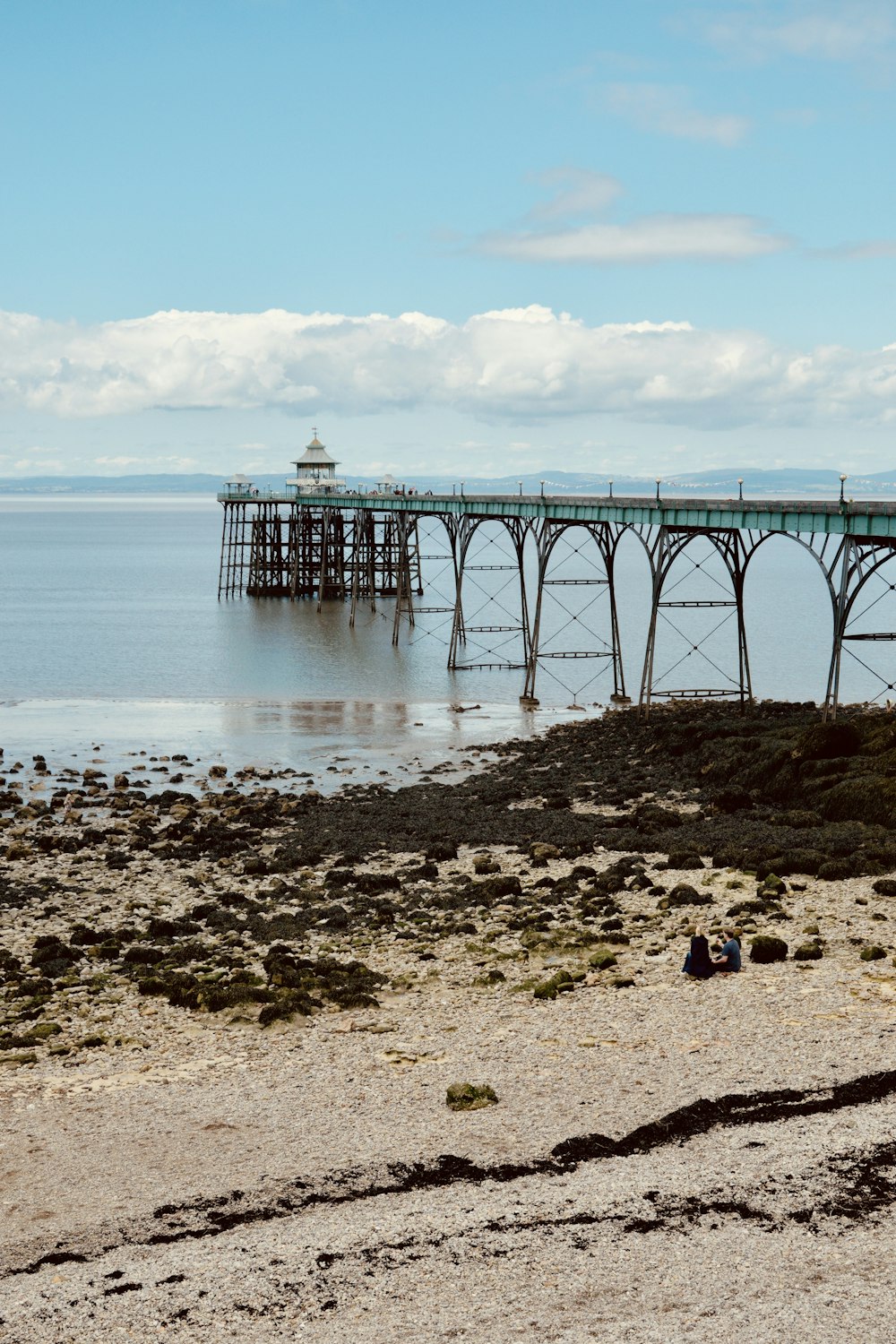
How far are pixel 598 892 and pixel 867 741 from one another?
374 inches

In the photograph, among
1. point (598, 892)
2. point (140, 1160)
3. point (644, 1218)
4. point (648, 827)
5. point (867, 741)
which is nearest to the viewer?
point (644, 1218)

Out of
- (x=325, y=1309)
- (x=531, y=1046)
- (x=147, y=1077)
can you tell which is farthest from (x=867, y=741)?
(x=325, y=1309)

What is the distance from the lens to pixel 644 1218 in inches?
447

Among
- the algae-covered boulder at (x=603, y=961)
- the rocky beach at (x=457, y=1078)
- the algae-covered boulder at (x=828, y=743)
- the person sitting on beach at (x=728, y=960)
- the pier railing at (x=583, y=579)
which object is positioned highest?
the pier railing at (x=583, y=579)

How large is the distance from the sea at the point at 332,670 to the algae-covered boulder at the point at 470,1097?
20.4 meters

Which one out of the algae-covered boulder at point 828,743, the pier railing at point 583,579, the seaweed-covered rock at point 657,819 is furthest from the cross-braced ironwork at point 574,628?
the seaweed-covered rock at point 657,819

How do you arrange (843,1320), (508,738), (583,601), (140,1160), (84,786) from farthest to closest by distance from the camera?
(583,601)
(508,738)
(84,786)
(140,1160)
(843,1320)

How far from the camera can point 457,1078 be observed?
14.5 metres

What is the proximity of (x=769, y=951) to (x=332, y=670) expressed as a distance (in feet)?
139

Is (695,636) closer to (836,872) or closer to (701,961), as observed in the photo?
(836,872)

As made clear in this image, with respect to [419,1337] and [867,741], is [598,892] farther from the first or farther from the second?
[419,1337]

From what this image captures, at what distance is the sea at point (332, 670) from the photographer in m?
40.8

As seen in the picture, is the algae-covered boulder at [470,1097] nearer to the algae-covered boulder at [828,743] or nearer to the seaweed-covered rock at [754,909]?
the seaweed-covered rock at [754,909]

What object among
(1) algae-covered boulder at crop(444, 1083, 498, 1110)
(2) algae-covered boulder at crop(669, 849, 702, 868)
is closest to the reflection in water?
(2) algae-covered boulder at crop(669, 849, 702, 868)
